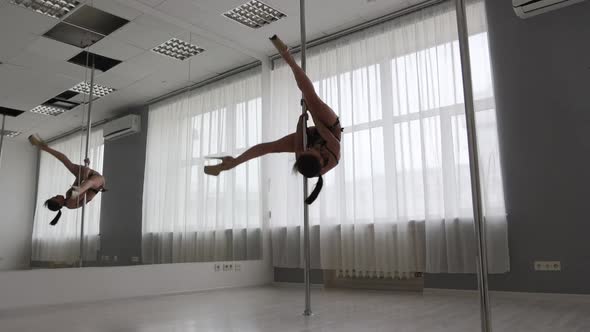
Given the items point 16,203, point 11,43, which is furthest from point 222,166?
point 11,43

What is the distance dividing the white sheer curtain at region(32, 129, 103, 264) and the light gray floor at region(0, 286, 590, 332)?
1.86ft

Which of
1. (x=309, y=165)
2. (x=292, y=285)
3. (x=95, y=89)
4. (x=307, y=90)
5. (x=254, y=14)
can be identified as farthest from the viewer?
(x=292, y=285)

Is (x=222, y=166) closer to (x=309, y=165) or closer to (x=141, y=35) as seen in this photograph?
(x=309, y=165)

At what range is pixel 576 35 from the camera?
15.5ft

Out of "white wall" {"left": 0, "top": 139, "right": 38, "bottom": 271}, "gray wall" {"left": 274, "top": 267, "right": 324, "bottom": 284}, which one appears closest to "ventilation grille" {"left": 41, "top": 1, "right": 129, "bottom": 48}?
"white wall" {"left": 0, "top": 139, "right": 38, "bottom": 271}

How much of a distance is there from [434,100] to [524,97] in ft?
3.14

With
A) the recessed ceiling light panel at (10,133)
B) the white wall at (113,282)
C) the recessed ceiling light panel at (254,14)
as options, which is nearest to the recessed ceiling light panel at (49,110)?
the recessed ceiling light panel at (10,133)

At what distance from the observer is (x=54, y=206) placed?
4629 millimetres

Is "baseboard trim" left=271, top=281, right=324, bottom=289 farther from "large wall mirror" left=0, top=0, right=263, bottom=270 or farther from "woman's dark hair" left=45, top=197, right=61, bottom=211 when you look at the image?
"woman's dark hair" left=45, top=197, right=61, bottom=211

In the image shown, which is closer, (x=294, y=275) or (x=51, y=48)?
(x=51, y=48)

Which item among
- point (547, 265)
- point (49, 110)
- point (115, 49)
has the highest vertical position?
point (115, 49)

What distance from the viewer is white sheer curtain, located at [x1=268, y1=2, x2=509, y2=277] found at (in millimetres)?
5074

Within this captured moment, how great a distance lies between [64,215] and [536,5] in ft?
16.9

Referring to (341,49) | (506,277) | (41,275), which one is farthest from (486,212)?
(41,275)
